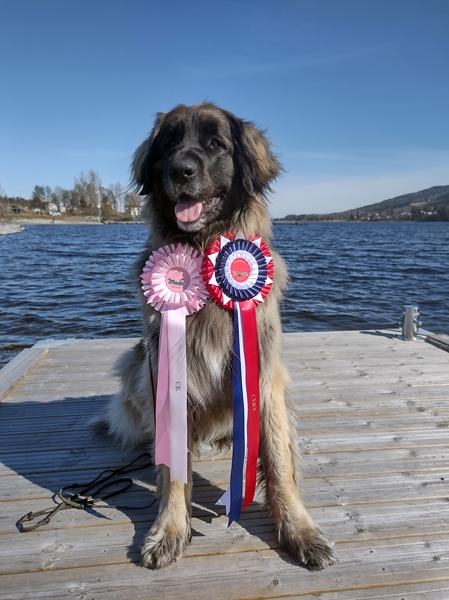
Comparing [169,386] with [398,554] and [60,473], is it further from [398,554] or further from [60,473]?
[398,554]

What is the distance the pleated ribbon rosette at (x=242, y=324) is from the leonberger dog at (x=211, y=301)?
65 millimetres

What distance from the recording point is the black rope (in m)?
2.23

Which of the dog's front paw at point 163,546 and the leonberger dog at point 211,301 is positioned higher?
the leonberger dog at point 211,301

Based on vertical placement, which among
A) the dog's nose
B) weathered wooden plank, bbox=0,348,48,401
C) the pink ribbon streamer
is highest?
the dog's nose

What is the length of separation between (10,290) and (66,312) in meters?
3.79

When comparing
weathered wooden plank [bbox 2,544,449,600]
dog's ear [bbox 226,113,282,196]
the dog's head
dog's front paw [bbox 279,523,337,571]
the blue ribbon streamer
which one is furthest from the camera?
dog's ear [bbox 226,113,282,196]

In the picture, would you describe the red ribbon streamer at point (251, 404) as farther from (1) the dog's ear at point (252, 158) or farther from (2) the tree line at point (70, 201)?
(2) the tree line at point (70, 201)

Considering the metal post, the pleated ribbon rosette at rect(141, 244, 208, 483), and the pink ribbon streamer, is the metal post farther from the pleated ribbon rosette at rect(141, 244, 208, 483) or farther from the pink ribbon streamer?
the pink ribbon streamer

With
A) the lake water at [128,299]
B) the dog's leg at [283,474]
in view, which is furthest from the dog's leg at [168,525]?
the lake water at [128,299]

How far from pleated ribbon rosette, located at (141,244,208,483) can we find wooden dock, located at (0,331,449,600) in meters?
0.40

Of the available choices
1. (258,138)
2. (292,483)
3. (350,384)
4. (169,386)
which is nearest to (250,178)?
(258,138)

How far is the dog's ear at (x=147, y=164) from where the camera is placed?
2.49m

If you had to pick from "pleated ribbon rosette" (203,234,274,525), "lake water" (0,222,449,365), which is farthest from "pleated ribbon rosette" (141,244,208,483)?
"lake water" (0,222,449,365)

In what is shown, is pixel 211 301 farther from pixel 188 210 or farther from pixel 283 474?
pixel 283 474
